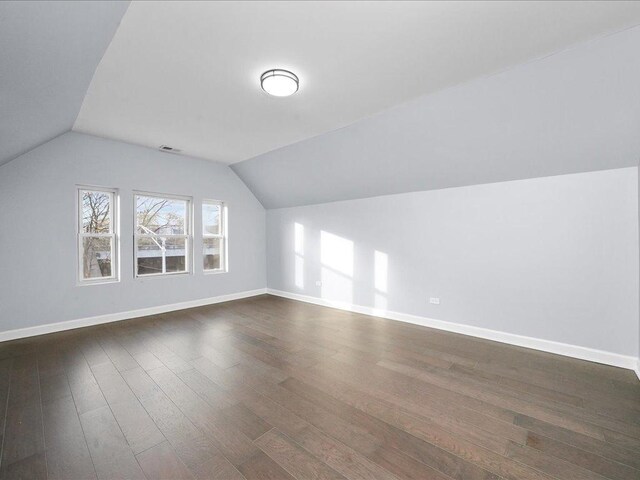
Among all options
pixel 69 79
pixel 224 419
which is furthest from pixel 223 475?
pixel 69 79

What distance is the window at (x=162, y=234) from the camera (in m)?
4.57

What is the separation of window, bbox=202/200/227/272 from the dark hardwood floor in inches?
85.7

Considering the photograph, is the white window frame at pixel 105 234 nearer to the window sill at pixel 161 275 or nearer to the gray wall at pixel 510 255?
the window sill at pixel 161 275

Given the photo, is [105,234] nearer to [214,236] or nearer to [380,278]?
[214,236]

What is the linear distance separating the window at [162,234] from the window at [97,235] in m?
0.31

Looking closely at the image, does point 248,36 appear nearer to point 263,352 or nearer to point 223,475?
point 223,475

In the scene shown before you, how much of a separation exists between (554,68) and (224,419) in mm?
3608

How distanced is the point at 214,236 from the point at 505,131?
15.9 ft

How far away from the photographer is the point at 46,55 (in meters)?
1.77

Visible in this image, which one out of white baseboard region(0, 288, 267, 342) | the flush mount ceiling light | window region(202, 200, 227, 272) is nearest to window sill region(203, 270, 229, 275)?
window region(202, 200, 227, 272)

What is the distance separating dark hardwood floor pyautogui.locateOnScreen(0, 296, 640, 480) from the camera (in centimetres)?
157

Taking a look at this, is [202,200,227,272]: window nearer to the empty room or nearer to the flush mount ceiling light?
the empty room

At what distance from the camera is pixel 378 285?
4.55 m

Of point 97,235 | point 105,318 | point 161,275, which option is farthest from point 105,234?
point 105,318
